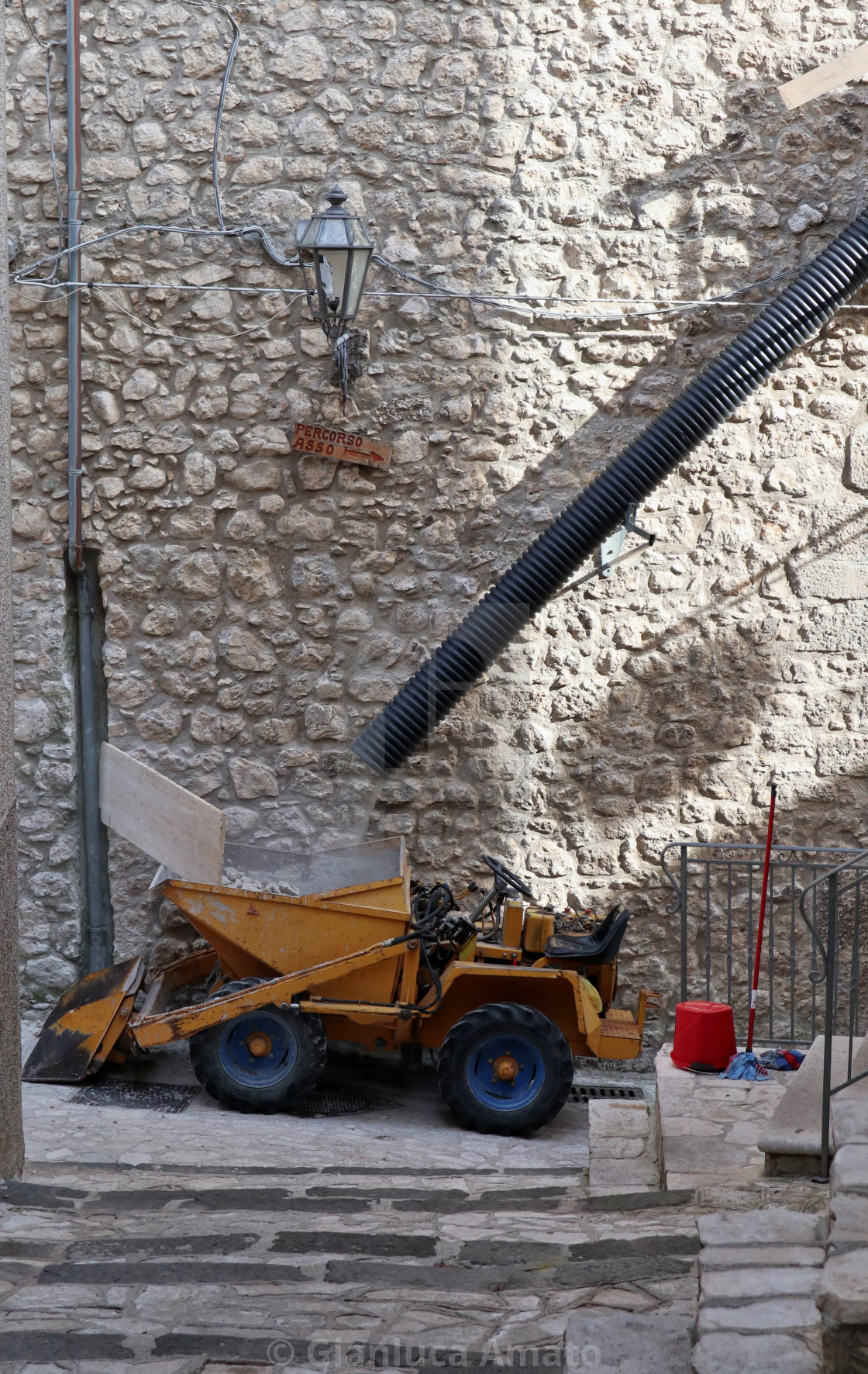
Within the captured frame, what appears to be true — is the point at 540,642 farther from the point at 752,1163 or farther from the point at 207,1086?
the point at 752,1163

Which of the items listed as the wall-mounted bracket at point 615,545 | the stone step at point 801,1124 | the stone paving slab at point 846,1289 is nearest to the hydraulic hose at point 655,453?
the wall-mounted bracket at point 615,545

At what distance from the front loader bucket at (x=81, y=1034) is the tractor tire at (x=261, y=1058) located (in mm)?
431

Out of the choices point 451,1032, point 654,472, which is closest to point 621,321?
point 654,472

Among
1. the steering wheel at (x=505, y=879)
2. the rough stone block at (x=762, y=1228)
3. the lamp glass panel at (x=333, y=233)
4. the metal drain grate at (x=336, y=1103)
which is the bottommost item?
the metal drain grate at (x=336, y=1103)

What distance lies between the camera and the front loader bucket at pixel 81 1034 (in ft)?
17.8

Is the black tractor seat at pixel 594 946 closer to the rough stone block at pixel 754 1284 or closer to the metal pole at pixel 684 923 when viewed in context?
the metal pole at pixel 684 923

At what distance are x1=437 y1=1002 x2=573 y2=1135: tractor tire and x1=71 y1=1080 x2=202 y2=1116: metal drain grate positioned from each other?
1.16 metres

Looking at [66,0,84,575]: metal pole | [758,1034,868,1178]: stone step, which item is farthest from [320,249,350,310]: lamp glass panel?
[758,1034,868,1178]: stone step

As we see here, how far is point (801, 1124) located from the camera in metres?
3.56

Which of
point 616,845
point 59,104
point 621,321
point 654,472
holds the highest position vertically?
point 59,104

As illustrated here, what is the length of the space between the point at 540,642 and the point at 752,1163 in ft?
9.98

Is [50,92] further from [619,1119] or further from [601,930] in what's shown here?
[619,1119]

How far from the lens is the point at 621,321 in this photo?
6.08 meters

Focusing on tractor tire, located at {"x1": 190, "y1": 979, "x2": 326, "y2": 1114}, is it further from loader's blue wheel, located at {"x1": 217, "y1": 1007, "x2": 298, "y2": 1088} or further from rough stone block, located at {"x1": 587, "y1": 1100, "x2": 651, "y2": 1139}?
rough stone block, located at {"x1": 587, "y1": 1100, "x2": 651, "y2": 1139}
